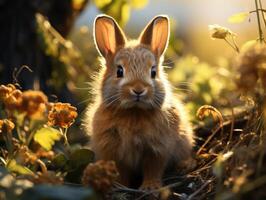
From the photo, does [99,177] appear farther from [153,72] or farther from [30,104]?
[153,72]

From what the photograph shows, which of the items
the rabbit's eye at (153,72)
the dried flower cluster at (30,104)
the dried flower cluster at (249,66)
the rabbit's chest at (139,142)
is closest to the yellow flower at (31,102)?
the dried flower cluster at (30,104)

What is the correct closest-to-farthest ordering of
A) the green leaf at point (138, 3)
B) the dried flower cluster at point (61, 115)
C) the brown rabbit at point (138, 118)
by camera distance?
the dried flower cluster at point (61, 115)
the brown rabbit at point (138, 118)
the green leaf at point (138, 3)

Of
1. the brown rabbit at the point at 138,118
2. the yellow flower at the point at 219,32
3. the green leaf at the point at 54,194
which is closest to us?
the green leaf at the point at 54,194

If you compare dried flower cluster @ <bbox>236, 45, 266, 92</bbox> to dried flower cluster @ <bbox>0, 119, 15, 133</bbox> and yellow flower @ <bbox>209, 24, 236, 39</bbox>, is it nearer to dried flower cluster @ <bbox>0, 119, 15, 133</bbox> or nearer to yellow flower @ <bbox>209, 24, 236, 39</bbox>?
yellow flower @ <bbox>209, 24, 236, 39</bbox>

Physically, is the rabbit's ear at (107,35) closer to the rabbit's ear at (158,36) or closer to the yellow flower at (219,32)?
the rabbit's ear at (158,36)

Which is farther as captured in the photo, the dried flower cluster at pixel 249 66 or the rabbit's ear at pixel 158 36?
the rabbit's ear at pixel 158 36

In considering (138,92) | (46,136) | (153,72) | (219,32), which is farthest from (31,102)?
(153,72)

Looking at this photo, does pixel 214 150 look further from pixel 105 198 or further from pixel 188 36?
pixel 188 36
